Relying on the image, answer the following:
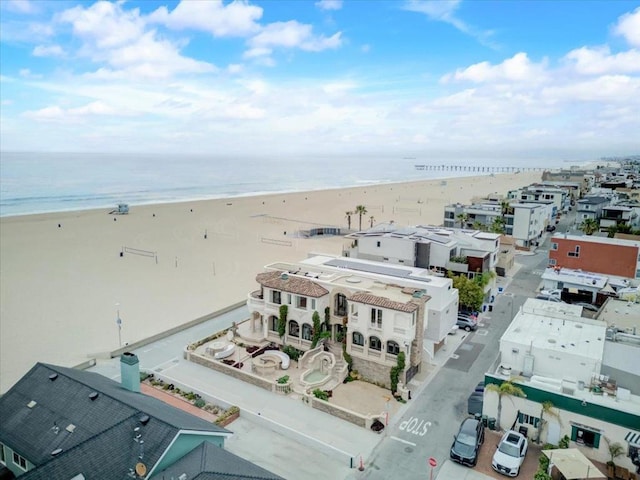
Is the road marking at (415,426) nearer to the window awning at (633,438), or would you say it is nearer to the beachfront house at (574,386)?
the beachfront house at (574,386)

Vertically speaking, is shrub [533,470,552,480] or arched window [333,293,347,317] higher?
arched window [333,293,347,317]

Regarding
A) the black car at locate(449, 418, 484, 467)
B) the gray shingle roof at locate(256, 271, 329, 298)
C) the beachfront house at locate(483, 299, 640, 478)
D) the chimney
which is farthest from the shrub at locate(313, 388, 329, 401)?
the chimney

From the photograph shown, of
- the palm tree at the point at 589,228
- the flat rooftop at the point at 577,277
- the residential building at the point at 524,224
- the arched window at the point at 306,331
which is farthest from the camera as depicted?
the residential building at the point at 524,224

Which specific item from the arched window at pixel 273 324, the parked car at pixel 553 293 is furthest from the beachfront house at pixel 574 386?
the arched window at pixel 273 324

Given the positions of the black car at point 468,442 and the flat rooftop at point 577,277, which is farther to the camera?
the flat rooftop at point 577,277

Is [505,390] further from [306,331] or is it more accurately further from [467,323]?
[467,323]

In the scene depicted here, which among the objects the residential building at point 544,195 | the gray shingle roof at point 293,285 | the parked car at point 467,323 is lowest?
the parked car at point 467,323

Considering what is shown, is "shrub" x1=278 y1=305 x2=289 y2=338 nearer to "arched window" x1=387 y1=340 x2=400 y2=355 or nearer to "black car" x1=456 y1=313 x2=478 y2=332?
"arched window" x1=387 y1=340 x2=400 y2=355
